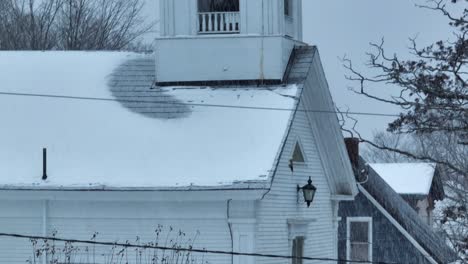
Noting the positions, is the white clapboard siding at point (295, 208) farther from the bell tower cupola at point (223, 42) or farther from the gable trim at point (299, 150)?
the bell tower cupola at point (223, 42)

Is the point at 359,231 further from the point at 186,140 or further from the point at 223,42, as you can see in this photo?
the point at 186,140

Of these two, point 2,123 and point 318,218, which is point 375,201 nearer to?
point 318,218

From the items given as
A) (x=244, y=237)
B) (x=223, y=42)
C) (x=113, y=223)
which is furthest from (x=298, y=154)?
(x=113, y=223)

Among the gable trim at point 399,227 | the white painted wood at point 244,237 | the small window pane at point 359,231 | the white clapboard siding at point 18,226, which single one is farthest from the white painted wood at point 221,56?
the small window pane at point 359,231

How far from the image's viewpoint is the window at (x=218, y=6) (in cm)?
2380

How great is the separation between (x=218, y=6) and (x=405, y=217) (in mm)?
10931

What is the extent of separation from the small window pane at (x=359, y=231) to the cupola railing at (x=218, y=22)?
424 inches

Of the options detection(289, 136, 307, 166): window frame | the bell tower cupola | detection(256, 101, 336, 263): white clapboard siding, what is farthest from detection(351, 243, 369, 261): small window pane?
the bell tower cupola

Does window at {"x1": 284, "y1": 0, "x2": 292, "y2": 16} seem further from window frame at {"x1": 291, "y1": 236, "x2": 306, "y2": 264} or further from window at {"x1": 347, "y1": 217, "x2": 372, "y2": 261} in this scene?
window at {"x1": 347, "y1": 217, "x2": 372, "y2": 261}

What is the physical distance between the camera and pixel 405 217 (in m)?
32.2

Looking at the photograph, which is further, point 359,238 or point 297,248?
point 359,238

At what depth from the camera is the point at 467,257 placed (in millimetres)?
21000

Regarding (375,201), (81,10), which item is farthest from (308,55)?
(81,10)

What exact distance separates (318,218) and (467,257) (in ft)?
14.3
